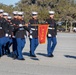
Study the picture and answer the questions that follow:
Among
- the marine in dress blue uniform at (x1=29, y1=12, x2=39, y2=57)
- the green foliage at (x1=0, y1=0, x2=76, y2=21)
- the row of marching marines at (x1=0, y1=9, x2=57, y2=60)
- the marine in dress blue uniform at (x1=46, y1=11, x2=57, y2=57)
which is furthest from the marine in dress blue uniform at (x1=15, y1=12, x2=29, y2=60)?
the green foliage at (x1=0, y1=0, x2=76, y2=21)

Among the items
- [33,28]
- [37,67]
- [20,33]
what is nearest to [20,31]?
[20,33]

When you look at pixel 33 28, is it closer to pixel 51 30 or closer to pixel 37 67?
pixel 51 30

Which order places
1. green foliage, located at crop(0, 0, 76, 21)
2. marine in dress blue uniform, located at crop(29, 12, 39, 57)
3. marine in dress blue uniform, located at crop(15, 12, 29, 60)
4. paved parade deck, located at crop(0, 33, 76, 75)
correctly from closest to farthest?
1. paved parade deck, located at crop(0, 33, 76, 75)
2. marine in dress blue uniform, located at crop(15, 12, 29, 60)
3. marine in dress blue uniform, located at crop(29, 12, 39, 57)
4. green foliage, located at crop(0, 0, 76, 21)

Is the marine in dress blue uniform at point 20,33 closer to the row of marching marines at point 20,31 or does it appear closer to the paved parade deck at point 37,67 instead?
the row of marching marines at point 20,31

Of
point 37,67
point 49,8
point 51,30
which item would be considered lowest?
Result: point 49,8

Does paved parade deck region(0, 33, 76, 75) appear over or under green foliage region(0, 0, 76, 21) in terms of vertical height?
over

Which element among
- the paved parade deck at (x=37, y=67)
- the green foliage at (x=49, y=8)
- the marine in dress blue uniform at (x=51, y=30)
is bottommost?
the green foliage at (x=49, y=8)

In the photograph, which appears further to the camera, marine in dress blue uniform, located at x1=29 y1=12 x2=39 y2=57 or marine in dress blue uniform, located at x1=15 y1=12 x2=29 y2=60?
marine in dress blue uniform, located at x1=29 y1=12 x2=39 y2=57

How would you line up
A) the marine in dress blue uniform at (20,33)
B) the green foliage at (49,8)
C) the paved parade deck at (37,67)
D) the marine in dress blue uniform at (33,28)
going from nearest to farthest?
the paved parade deck at (37,67)
the marine in dress blue uniform at (20,33)
the marine in dress blue uniform at (33,28)
the green foliage at (49,8)

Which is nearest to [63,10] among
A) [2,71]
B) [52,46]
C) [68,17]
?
[68,17]

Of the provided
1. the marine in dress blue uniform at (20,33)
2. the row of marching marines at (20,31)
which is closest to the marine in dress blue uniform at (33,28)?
the row of marching marines at (20,31)

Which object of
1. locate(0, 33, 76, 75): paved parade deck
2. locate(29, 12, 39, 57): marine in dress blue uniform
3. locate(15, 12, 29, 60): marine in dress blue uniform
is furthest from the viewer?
locate(29, 12, 39, 57): marine in dress blue uniform

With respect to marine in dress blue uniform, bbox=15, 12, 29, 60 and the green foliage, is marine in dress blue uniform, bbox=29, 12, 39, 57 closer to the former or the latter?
marine in dress blue uniform, bbox=15, 12, 29, 60

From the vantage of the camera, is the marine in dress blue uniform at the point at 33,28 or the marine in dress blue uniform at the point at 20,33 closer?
the marine in dress blue uniform at the point at 20,33
